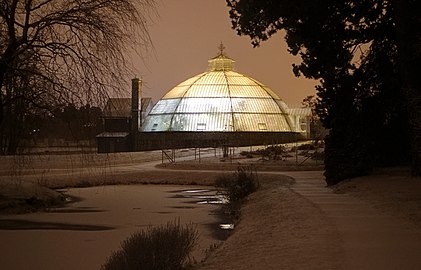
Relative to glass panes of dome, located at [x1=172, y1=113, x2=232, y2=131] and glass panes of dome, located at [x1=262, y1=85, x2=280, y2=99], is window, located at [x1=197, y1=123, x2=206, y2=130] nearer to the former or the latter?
glass panes of dome, located at [x1=172, y1=113, x2=232, y2=131]

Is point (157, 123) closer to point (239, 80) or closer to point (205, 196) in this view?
point (239, 80)

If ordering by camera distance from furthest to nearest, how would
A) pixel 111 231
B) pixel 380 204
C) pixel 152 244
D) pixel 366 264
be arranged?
pixel 111 231 → pixel 380 204 → pixel 152 244 → pixel 366 264

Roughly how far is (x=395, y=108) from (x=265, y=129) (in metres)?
53.6

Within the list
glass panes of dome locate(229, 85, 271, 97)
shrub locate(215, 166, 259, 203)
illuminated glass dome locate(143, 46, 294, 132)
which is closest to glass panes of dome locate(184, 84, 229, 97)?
illuminated glass dome locate(143, 46, 294, 132)

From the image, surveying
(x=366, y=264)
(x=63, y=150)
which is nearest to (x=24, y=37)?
(x=63, y=150)

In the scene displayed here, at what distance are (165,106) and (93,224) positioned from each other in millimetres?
64451

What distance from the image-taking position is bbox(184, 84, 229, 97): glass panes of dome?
8356cm

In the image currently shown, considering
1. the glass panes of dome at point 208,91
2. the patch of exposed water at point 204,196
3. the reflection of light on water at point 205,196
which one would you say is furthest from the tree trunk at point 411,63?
the glass panes of dome at point 208,91

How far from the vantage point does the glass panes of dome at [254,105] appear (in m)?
81.6

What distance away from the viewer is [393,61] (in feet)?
86.9

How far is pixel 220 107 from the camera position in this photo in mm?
81312

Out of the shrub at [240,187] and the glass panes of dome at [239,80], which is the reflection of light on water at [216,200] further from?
the glass panes of dome at [239,80]

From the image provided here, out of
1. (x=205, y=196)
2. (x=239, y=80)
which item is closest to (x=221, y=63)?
(x=239, y=80)

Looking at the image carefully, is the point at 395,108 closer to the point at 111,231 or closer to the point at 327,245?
the point at 111,231
